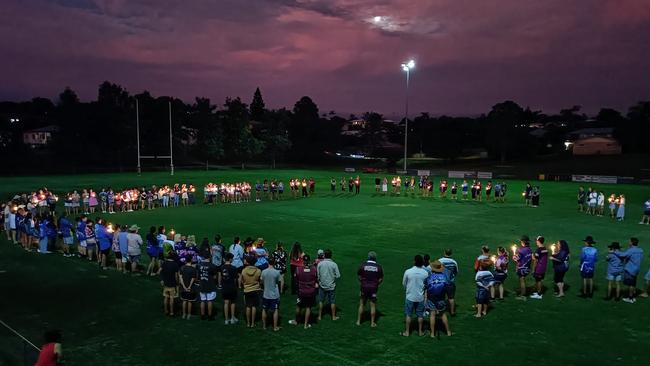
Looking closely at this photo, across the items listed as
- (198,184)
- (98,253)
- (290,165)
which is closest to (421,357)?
(98,253)

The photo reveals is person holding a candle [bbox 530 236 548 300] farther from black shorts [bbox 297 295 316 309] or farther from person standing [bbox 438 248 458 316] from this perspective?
black shorts [bbox 297 295 316 309]

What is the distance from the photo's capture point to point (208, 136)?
8306 centimetres

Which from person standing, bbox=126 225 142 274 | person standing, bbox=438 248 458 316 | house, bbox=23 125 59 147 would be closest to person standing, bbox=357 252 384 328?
person standing, bbox=438 248 458 316

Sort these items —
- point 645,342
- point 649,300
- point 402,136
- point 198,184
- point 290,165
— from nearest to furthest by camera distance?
point 645,342 → point 649,300 → point 198,184 → point 290,165 → point 402,136

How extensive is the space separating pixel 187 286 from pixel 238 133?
247 ft

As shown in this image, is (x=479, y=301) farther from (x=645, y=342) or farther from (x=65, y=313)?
(x=65, y=313)

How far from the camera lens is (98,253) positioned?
1655cm

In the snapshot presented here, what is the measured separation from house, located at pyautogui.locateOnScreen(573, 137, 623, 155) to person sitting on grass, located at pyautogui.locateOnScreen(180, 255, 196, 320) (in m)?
97.6

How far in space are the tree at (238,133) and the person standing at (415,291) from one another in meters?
75.4

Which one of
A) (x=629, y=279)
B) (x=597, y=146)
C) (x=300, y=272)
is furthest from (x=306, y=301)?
(x=597, y=146)

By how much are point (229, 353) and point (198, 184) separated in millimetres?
43321

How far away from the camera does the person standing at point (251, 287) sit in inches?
418

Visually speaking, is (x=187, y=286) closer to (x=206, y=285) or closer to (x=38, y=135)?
(x=206, y=285)

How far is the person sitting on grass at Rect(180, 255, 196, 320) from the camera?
11.2m
